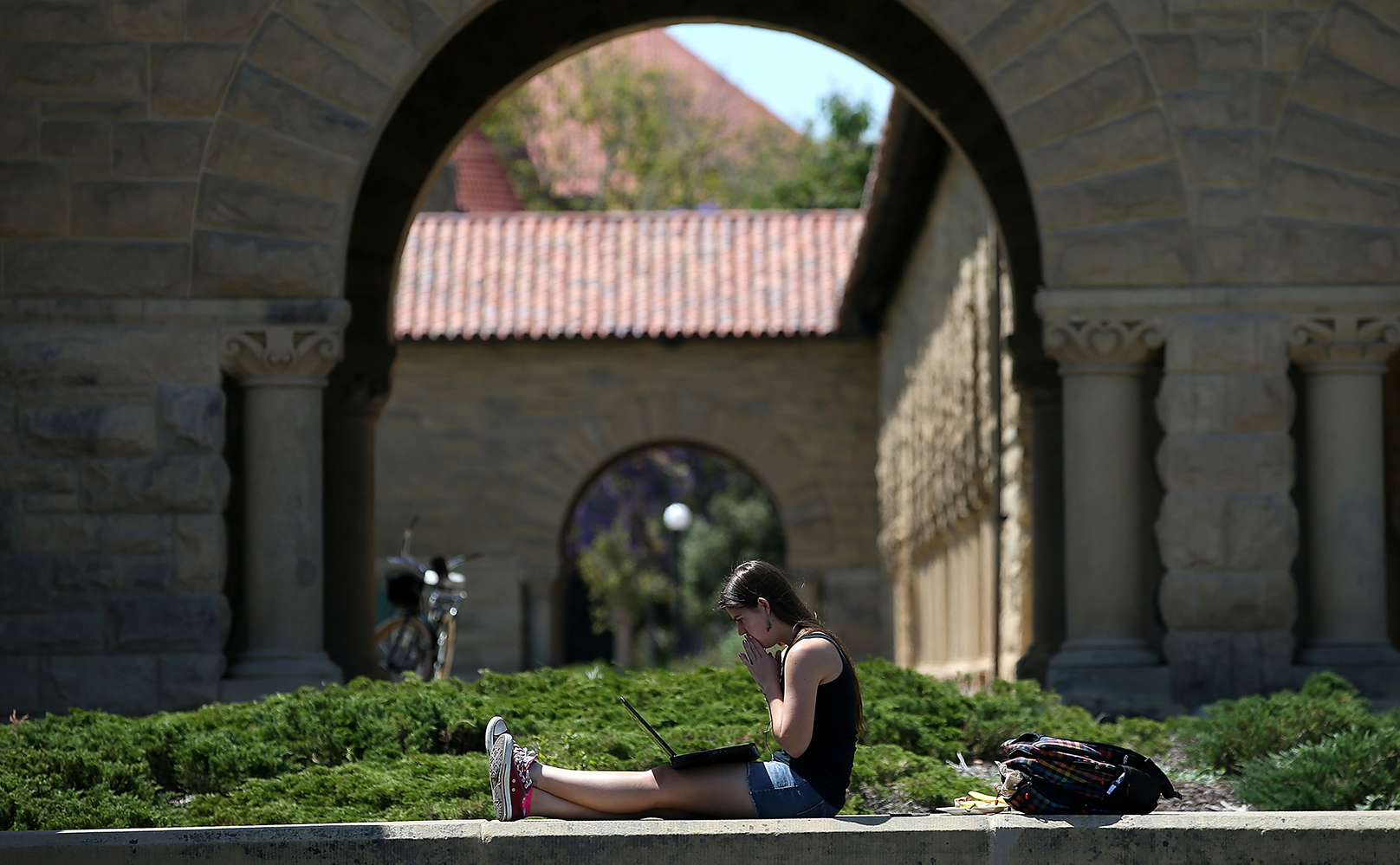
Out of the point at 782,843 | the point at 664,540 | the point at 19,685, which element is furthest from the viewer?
the point at 664,540

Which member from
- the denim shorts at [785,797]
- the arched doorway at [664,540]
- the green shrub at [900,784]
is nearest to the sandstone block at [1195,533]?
the green shrub at [900,784]

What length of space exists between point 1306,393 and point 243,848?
632 centimetres

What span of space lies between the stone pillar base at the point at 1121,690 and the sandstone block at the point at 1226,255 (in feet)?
6.62

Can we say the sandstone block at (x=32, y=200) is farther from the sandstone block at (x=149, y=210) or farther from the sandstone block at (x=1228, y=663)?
the sandstone block at (x=1228, y=663)

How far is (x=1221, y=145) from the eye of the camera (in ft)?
28.9

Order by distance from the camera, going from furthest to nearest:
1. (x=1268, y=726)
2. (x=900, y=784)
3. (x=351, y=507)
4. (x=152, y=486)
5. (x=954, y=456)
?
1. (x=954, y=456)
2. (x=351, y=507)
3. (x=152, y=486)
4. (x=1268, y=726)
5. (x=900, y=784)

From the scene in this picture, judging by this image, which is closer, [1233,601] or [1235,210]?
[1233,601]

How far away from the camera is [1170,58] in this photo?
29.0 feet

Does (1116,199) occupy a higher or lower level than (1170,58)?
lower

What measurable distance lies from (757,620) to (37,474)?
4890 mm

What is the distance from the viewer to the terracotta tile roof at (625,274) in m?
21.8

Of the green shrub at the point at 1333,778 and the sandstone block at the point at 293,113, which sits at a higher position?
the sandstone block at the point at 293,113

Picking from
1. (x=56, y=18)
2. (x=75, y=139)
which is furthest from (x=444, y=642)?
(x=56, y=18)

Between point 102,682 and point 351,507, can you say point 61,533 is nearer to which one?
point 102,682
